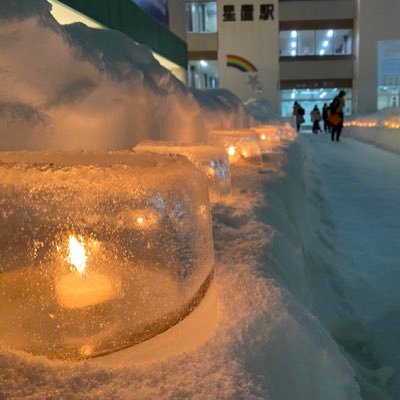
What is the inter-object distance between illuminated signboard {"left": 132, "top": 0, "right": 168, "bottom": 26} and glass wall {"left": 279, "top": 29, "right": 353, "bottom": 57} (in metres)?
19.1

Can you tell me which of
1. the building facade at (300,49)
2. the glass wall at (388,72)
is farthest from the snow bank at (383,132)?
the glass wall at (388,72)

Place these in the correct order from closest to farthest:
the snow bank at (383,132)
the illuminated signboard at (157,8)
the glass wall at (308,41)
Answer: the illuminated signboard at (157,8), the snow bank at (383,132), the glass wall at (308,41)

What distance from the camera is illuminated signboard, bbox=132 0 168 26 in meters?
8.01

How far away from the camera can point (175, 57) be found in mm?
10656

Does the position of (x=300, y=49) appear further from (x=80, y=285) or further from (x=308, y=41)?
(x=80, y=285)

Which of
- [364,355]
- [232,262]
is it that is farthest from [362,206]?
[232,262]

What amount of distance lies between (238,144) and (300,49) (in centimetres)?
2570

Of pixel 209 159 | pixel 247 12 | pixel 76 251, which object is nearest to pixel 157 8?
pixel 209 159

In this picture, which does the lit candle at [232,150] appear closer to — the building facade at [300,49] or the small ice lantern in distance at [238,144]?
the small ice lantern in distance at [238,144]

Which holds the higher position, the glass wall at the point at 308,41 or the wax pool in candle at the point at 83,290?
the glass wall at the point at 308,41

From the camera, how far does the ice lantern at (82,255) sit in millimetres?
1159

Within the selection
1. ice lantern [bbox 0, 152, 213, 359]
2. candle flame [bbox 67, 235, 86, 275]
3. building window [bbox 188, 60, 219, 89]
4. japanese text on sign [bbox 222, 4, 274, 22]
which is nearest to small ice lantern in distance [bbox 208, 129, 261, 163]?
ice lantern [bbox 0, 152, 213, 359]

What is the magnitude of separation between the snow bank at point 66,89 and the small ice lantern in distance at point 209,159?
318 millimetres

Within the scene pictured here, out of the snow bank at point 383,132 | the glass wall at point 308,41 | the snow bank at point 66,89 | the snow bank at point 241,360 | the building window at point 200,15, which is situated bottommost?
the snow bank at point 383,132
